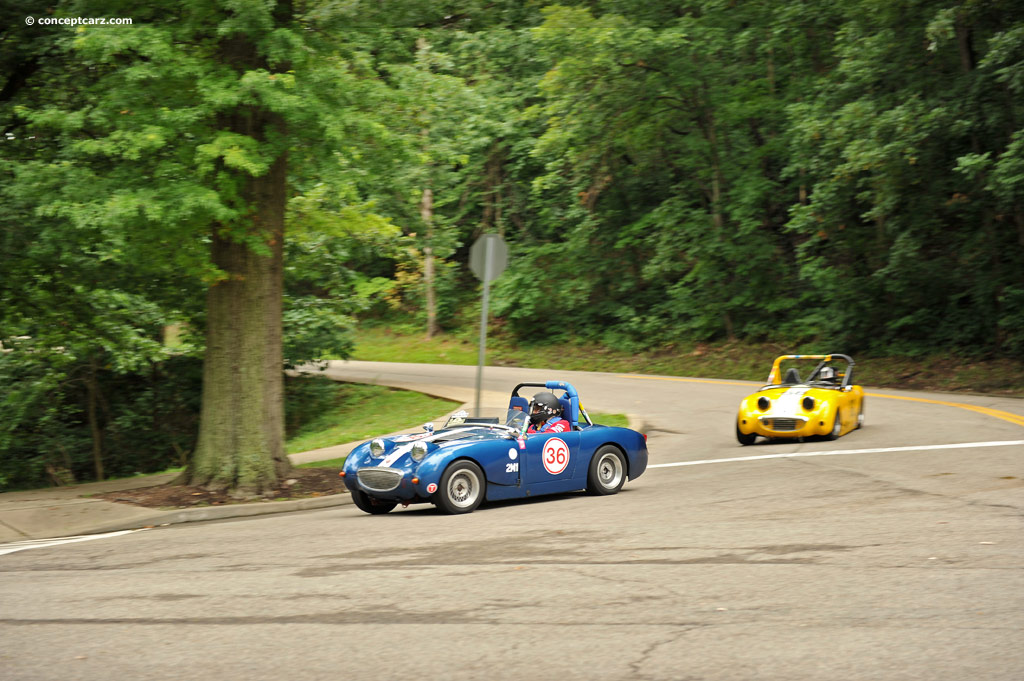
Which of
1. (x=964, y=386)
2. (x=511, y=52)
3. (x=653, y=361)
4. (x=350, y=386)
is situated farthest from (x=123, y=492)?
(x=511, y=52)

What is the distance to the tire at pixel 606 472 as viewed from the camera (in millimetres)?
12422

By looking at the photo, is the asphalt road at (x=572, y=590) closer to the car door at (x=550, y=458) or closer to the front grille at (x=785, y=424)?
the car door at (x=550, y=458)

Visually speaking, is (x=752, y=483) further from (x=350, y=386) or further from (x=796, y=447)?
(x=350, y=386)

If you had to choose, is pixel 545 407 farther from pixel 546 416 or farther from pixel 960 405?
pixel 960 405

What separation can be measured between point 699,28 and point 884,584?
27.0 meters

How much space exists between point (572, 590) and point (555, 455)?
4887 millimetres

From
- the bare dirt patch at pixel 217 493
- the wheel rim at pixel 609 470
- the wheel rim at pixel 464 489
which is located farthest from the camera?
the bare dirt patch at pixel 217 493

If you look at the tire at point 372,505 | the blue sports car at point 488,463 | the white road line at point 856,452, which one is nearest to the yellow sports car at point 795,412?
the white road line at point 856,452

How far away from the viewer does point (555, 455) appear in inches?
469

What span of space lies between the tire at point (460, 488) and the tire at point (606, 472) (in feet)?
5.55

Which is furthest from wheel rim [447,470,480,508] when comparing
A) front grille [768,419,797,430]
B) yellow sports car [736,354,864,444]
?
front grille [768,419,797,430]

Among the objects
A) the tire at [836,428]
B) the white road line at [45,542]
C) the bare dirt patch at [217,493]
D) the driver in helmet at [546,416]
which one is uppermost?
the driver in helmet at [546,416]

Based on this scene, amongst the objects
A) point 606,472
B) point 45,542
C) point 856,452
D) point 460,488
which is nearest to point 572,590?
point 460,488

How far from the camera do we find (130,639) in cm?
604
